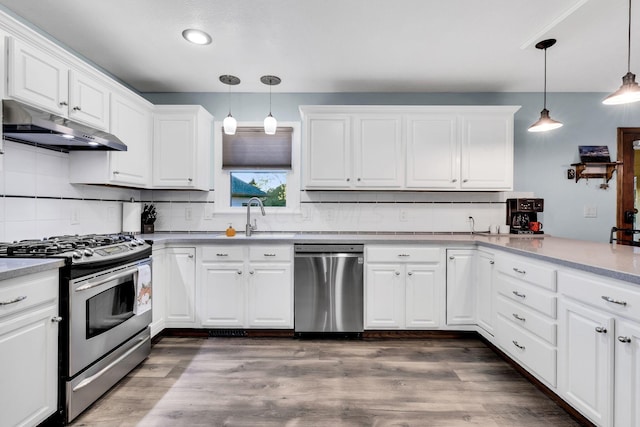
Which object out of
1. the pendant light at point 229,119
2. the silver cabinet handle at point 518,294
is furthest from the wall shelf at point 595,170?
the pendant light at point 229,119

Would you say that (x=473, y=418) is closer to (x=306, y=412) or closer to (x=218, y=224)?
(x=306, y=412)

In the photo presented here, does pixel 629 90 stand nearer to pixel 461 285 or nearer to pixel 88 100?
pixel 461 285

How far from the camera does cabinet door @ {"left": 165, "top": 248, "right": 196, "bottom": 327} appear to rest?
290 centimetres

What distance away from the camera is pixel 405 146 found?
3195 mm

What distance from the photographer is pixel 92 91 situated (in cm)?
238

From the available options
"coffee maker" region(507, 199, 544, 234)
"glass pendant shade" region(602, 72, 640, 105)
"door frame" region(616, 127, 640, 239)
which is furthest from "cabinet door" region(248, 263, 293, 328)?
"door frame" region(616, 127, 640, 239)

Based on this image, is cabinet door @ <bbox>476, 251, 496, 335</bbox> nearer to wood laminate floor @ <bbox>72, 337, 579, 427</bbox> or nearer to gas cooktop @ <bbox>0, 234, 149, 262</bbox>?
wood laminate floor @ <bbox>72, 337, 579, 427</bbox>

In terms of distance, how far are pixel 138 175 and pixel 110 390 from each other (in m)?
1.79

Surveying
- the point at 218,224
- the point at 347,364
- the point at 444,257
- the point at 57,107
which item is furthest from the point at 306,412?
the point at 57,107

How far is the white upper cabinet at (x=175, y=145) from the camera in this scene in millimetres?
Answer: 3176

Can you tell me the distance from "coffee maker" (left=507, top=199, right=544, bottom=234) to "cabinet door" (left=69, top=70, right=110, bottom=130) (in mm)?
3911

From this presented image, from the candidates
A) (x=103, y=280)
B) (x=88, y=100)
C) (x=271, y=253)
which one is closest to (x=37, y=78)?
(x=88, y=100)

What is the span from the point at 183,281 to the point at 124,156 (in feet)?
3.99

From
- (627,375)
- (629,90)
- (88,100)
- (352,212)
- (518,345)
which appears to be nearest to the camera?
(627,375)
